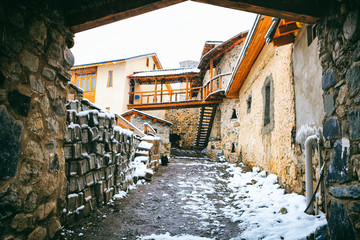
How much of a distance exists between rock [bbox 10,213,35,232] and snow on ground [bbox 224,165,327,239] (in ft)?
8.50

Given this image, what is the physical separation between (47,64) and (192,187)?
16.7ft

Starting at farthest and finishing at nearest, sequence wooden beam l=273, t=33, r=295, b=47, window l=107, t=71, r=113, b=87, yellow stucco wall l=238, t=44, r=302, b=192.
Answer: window l=107, t=71, r=113, b=87, yellow stucco wall l=238, t=44, r=302, b=192, wooden beam l=273, t=33, r=295, b=47

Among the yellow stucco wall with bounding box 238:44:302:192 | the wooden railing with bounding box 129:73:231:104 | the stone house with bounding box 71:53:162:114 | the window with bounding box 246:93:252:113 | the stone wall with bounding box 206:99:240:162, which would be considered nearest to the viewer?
the yellow stucco wall with bounding box 238:44:302:192

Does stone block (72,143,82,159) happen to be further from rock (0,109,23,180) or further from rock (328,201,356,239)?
rock (328,201,356,239)

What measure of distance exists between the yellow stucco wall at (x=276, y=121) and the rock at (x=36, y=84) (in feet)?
13.6

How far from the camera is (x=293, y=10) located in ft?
8.32

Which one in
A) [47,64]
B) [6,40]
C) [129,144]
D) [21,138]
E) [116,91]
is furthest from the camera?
[116,91]

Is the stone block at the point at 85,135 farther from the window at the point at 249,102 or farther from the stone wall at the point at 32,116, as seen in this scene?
the window at the point at 249,102

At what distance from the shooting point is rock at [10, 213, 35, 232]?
1945mm

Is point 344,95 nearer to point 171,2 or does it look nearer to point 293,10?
point 293,10

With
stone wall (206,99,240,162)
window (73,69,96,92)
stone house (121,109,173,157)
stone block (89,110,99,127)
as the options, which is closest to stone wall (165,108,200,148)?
stone house (121,109,173,157)

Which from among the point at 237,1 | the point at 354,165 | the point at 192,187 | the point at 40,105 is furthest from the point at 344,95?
the point at 192,187

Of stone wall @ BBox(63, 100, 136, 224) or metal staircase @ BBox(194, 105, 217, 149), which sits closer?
stone wall @ BBox(63, 100, 136, 224)

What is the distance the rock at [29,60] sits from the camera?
203 cm
